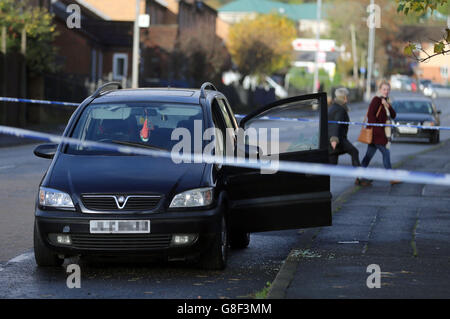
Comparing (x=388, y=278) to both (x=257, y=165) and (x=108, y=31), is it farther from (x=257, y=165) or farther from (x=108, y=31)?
(x=108, y=31)

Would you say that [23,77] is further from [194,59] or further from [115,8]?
[115,8]

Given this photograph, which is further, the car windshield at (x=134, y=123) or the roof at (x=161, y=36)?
the roof at (x=161, y=36)

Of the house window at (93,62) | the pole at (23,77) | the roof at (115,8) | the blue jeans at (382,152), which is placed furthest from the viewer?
the roof at (115,8)

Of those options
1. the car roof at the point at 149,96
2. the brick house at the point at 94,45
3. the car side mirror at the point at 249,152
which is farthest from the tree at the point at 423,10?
the brick house at the point at 94,45

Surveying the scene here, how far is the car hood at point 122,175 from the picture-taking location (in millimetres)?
8008

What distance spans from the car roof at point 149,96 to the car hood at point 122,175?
38.0 inches

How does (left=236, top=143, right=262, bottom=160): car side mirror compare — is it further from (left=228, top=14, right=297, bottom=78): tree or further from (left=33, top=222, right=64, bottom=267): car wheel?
(left=228, top=14, right=297, bottom=78): tree

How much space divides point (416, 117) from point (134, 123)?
76.2ft

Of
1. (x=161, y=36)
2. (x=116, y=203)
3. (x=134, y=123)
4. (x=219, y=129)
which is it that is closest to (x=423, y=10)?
(x=219, y=129)

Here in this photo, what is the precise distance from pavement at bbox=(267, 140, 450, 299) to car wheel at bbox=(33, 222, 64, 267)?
6.55 feet

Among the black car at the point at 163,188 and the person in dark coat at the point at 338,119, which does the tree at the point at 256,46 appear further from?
the black car at the point at 163,188

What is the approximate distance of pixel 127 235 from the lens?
7.84 meters

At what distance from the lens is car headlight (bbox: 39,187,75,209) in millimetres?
7996

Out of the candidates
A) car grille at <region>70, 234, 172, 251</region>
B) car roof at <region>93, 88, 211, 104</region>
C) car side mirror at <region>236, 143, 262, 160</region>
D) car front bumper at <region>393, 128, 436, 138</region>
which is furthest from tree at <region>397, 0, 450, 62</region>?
car front bumper at <region>393, 128, 436, 138</region>
